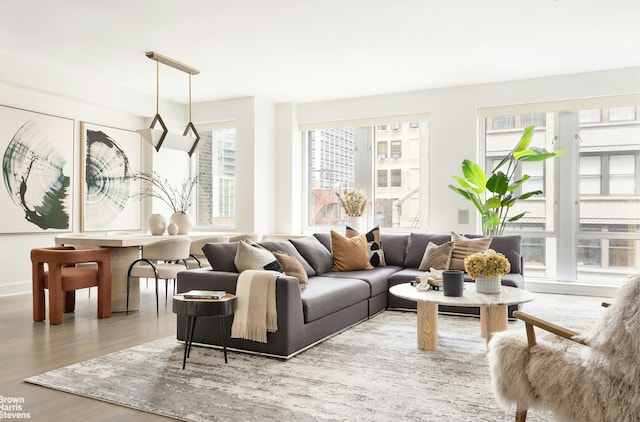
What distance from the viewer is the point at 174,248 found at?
17.1 feet

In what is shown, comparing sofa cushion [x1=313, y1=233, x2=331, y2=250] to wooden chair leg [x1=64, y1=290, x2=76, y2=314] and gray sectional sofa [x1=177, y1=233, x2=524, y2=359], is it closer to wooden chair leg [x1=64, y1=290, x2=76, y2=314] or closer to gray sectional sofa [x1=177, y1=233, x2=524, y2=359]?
gray sectional sofa [x1=177, y1=233, x2=524, y2=359]

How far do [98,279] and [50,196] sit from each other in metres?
2.26

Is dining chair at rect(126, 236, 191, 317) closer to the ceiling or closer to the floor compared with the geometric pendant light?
closer to the floor

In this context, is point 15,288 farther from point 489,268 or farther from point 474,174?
point 474,174

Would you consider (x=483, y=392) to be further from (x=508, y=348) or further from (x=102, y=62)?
(x=102, y=62)

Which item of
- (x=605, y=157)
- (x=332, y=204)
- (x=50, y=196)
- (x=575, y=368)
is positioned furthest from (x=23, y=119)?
(x=605, y=157)

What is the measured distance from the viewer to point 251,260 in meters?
3.81

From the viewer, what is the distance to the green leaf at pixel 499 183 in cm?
598

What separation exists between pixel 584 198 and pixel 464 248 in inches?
88.8

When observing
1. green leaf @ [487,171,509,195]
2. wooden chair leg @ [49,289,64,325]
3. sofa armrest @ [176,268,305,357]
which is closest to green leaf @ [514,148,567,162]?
green leaf @ [487,171,509,195]

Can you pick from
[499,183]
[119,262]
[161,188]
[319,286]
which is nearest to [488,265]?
[319,286]

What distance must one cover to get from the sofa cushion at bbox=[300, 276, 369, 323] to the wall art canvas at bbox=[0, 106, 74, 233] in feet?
12.6

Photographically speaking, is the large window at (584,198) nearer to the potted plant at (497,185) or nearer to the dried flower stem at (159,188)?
the potted plant at (497,185)

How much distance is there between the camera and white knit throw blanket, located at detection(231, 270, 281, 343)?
11.2 ft
